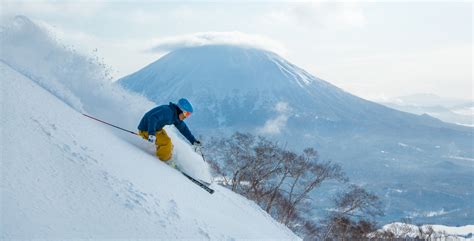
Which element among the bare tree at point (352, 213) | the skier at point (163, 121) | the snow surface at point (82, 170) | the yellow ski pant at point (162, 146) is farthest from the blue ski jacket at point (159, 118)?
the bare tree at point (352, 213)

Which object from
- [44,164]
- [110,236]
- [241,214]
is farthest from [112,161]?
[241,214]

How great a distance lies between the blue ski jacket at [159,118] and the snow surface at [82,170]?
1.39ft

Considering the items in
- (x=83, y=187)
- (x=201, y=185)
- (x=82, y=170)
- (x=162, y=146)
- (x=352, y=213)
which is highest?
(x=352, y=213)

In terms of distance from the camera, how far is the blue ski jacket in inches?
311

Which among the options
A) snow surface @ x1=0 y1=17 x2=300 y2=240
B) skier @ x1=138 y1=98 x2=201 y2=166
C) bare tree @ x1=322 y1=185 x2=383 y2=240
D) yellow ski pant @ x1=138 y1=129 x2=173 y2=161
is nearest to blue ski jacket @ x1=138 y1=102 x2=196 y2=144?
skier @ x1=138 y1=98 x2=201 y2=166

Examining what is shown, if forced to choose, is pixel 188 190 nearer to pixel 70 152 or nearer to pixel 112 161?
pixel 112 161

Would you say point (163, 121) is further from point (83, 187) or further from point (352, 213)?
point (352, 213)

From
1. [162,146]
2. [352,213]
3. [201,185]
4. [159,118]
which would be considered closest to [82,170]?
[159,118]

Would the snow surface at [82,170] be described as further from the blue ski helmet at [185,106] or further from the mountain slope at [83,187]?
the blue ski helmet at [185,106]

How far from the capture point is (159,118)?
8.04 m

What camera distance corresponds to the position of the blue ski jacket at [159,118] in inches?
311

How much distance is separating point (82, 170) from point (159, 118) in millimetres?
2841

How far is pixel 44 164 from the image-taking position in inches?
195

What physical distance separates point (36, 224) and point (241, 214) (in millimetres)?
4404
